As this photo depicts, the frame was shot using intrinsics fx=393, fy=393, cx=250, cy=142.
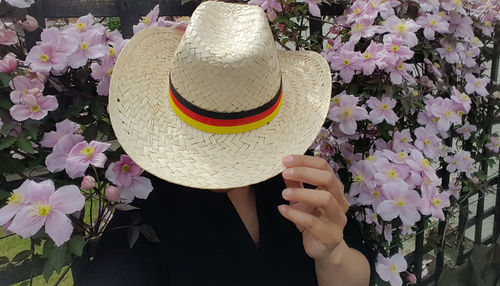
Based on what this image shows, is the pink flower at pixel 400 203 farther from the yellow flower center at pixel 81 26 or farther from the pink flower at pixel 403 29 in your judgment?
the yellow flower center at pixel 81 26

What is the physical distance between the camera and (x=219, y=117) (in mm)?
873

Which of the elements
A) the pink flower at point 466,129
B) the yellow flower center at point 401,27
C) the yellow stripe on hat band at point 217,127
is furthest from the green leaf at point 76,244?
the pink flower at point 466,129

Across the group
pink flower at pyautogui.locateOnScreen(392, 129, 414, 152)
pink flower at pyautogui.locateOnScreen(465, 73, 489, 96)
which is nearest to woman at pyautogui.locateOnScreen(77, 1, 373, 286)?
pink flower at pyautogui.locateOnScreen(392, 129, 414, 152)

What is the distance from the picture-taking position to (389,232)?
1.44m

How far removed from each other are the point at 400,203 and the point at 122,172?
81cm

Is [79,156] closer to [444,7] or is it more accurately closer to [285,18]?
[285,18]

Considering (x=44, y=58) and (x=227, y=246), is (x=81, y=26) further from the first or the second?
(x=227, y=246)

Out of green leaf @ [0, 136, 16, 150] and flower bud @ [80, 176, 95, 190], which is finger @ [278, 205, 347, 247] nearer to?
flower bud @ [80, 176, 95, 190]

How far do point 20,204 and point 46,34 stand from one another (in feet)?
1.48

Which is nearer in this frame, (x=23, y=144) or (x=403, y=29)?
(x=23, y=144)

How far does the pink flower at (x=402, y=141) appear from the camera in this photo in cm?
141

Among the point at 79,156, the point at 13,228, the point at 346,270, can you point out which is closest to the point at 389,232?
the point at 346,270

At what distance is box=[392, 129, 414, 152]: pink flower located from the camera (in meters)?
1.41

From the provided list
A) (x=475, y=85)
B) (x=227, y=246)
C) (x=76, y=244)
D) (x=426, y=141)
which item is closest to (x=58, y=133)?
(x=76, y=244)
